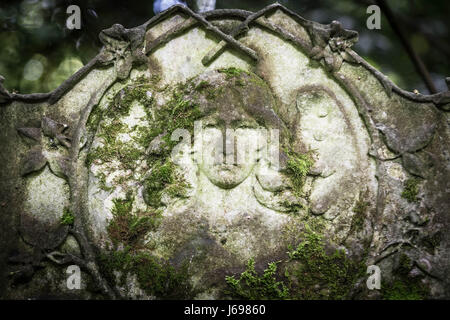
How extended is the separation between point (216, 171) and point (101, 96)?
123 cm

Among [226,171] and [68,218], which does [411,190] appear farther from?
[68,218]

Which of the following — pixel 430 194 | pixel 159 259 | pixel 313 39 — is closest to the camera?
pixel 159 259

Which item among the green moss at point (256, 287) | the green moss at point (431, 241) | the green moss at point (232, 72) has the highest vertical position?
the green moss at point (232, 72)

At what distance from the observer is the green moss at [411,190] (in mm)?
3207

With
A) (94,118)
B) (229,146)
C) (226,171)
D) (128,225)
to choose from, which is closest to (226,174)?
(226,171)

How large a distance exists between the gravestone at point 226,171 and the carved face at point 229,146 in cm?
1

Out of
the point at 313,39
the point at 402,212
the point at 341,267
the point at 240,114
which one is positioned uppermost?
the point at 313,39

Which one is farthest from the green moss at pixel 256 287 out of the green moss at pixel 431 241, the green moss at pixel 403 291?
the green moss at pixel 431 241

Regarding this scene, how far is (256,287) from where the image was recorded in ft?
9.70

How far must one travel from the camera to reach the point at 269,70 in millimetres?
3480

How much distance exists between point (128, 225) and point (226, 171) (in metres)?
0.93

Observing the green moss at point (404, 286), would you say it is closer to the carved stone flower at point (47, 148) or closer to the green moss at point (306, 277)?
the green moss at point (306, 277)

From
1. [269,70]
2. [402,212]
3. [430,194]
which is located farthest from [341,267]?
[269,70]

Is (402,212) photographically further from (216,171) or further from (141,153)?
(141,153)
